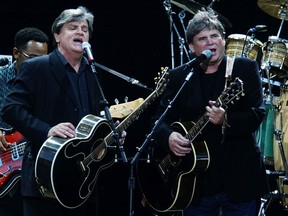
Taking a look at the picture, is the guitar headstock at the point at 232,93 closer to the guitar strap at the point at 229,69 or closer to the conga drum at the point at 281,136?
the guitar strap at the point at 229,69

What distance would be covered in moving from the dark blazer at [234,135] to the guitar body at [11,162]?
152cm

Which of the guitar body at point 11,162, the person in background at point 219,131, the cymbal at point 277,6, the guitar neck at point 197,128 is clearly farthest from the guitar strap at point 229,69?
the cymbal at point 277,6

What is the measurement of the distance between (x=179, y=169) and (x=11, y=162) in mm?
1633

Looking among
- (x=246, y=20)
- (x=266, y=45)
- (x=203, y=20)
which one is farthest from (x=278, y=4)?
(x=203, y=20)

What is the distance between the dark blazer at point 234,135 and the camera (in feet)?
12.0

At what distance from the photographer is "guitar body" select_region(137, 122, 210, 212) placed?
384 cm

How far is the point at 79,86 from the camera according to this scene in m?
4.00

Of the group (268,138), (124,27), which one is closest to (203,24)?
(268,138)

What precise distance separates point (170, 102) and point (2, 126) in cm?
188

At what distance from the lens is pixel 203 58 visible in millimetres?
3674

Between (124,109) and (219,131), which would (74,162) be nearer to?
(219,131)

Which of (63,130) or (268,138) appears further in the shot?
(268,138)

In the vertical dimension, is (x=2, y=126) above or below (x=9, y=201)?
above

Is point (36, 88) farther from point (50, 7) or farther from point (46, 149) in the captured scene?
point (50, 7)
